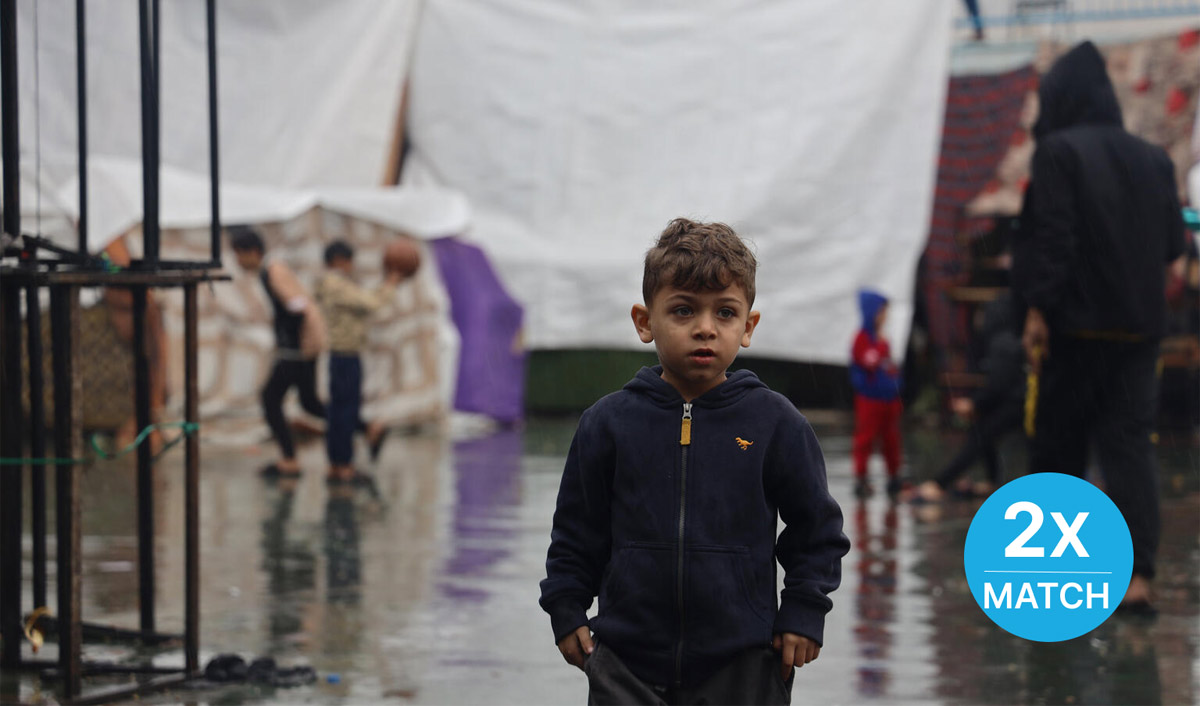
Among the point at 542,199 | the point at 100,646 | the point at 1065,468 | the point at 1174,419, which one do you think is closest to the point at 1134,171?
the point at 1065,468

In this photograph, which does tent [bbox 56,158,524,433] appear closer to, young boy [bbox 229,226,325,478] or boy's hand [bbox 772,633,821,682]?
young boy [bbox 229,226,325,478]

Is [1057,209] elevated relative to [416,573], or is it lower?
elevated

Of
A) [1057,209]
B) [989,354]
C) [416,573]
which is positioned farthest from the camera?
[989,354]

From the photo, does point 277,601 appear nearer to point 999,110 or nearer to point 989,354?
point 989,354

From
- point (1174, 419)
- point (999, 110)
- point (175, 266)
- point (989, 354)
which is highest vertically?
point (999, 110)

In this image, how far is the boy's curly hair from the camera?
334 centimetres

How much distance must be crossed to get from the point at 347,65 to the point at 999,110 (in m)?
6.81

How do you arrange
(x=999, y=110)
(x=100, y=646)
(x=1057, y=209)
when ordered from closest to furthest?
(x=100, y=646)
(x=1057, y=209)
(x=999, y=110)

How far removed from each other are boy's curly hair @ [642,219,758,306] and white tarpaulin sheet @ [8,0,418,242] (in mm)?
15049

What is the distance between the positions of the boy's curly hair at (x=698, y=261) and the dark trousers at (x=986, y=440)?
7.59m

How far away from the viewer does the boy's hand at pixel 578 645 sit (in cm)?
338

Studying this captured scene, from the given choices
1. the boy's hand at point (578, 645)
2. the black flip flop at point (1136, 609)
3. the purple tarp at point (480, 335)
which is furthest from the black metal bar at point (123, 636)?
the purple tarp at point (480, 335)

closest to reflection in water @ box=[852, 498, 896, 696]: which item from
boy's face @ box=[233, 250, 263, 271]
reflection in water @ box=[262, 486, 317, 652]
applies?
reflection in water @ box=[262, 486, 317, 652]

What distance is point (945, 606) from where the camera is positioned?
7070mm
